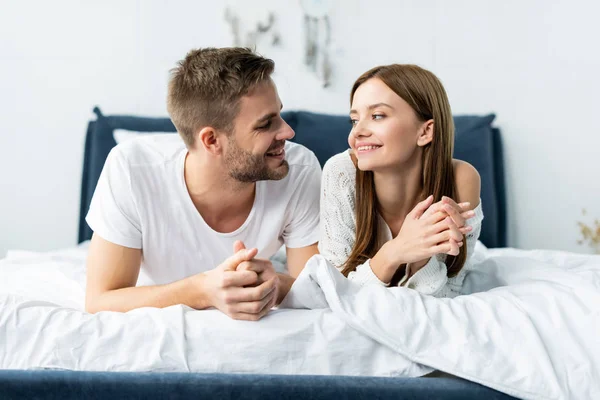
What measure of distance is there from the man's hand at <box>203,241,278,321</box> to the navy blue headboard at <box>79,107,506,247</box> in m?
1.53

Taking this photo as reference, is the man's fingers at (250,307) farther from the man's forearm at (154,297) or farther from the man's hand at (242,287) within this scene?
the man's forearm at (154,297)

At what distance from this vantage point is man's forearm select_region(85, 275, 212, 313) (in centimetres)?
155

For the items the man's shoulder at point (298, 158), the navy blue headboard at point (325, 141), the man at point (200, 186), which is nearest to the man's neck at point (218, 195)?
Result: the man at point (200, 186)

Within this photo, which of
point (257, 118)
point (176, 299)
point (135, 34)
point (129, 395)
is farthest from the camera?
point (135, 34)

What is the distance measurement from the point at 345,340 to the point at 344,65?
2.14m

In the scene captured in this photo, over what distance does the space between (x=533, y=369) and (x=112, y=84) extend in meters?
2.55

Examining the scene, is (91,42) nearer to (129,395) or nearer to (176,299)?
(176,299)

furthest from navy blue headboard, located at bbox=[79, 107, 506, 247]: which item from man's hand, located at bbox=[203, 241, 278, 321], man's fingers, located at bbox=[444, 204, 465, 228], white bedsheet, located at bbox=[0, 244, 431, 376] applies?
white bedsheet, located at bbox=[0, 244, 431, 376]

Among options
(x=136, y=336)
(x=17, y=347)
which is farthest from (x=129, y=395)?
(x=17, y=347)

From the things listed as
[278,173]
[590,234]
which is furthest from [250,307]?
[590,234]

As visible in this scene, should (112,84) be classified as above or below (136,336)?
above

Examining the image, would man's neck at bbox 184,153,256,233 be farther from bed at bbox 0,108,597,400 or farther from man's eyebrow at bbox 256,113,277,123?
bed at bbox 0,108,597,400

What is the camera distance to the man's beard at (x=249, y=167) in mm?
1844

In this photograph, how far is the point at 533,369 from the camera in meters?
1.33
